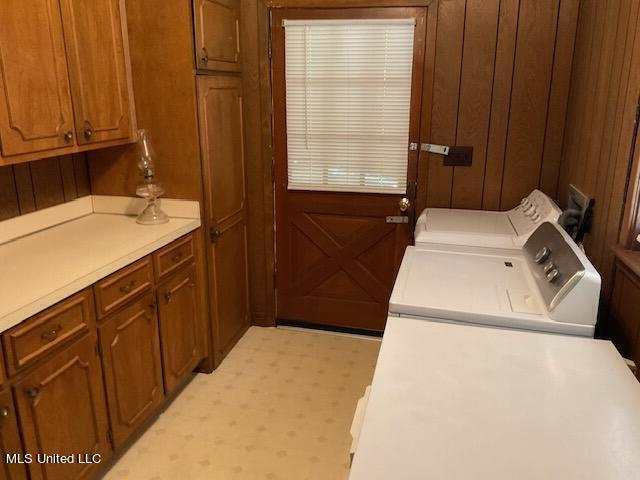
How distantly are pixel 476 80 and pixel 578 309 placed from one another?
1641mm

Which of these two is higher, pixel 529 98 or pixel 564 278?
pixel 529 98

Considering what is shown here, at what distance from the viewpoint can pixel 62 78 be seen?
81.4 inches

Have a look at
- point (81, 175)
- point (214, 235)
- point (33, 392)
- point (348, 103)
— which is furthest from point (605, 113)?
point (81, 175)

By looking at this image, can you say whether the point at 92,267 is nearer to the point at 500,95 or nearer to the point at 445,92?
the point at 445,92

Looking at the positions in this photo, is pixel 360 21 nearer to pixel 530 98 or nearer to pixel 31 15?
pixel 530 98

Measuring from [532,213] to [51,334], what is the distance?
208 cm

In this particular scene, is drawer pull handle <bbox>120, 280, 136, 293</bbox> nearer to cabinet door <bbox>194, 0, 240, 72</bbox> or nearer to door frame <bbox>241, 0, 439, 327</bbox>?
cabinet door <bbox>194, 0, 240, 72</bbox>

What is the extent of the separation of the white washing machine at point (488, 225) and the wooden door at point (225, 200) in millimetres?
1086

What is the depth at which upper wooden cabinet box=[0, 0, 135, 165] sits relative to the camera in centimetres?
184

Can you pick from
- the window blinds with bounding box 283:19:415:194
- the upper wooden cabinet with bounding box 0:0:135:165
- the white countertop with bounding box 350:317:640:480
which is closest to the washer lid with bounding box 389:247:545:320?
the white countertop with bounding box 350:317:640:480

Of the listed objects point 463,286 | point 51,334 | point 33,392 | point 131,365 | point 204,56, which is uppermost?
point 204,56

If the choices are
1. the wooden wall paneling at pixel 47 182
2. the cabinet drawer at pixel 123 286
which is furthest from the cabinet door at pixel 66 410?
the wooden wall paneling at pixel 47 182

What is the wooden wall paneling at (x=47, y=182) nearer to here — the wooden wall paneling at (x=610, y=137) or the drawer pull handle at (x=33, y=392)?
the drawer pull handle at (x=33, y=392)

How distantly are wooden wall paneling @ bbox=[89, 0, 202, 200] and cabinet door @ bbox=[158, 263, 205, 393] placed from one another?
0.45 meters
